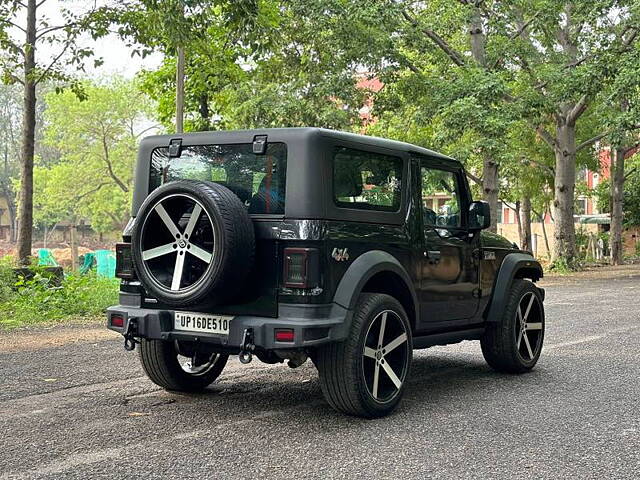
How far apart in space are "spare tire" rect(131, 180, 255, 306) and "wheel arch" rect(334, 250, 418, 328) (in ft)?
2.23

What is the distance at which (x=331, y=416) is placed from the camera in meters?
5.90

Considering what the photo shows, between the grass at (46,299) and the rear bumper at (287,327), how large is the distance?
666 cm

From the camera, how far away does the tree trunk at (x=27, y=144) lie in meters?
15.4

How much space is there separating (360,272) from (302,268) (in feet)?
1.58

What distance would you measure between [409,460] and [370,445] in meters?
0.40

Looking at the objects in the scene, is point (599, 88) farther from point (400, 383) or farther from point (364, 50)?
point (400, 383)

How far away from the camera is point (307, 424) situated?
5645 mm

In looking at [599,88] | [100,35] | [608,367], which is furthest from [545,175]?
[608,367]

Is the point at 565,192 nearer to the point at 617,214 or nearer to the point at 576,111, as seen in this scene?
the point at 576,111

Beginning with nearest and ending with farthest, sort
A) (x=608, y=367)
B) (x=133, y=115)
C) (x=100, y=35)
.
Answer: (x=608, y=367) < (x=100, y=35) < (x=133, y=115)

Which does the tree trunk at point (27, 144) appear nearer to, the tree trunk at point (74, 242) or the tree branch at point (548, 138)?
the tree trunk at point (74, 242)

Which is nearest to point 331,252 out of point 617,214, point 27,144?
point 27,144

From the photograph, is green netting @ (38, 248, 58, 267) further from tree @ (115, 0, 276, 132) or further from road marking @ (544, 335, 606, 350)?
road marking @ (544, 335, 606, 350)

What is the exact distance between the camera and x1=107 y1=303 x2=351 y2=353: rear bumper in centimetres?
529
